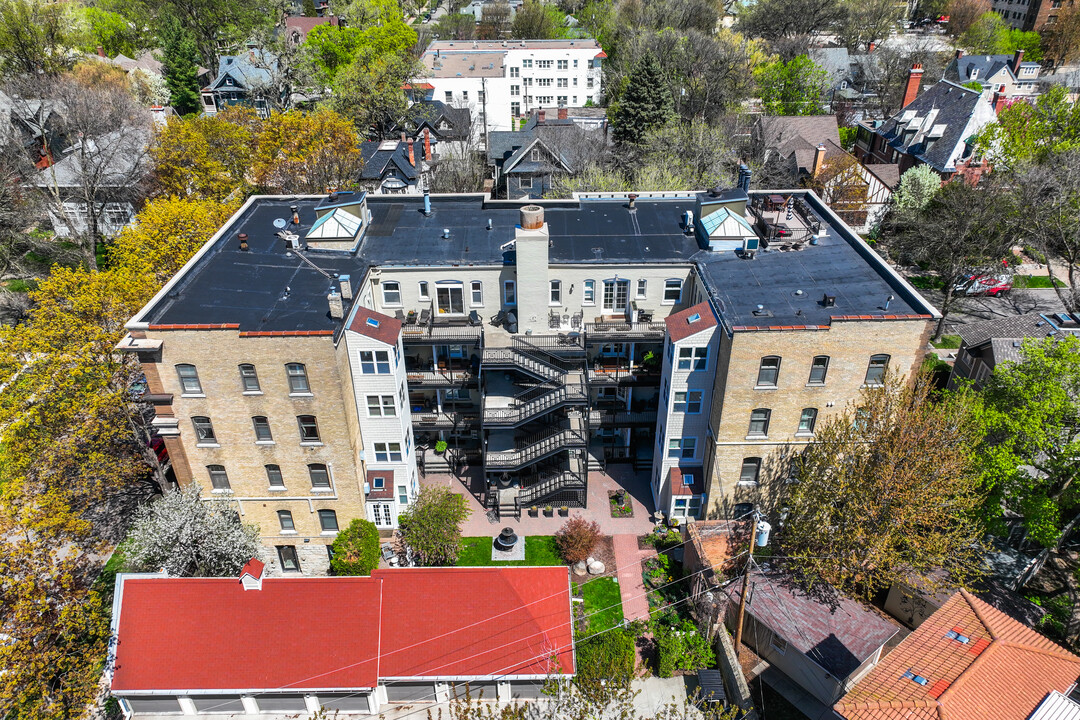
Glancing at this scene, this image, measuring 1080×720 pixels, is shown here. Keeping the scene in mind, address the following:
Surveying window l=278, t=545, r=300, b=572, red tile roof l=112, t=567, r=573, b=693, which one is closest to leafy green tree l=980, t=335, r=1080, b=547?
red tile roof l=112, t=567, r=573, b=693

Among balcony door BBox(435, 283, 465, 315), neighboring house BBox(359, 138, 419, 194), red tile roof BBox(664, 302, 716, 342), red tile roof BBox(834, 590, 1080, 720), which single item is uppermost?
red tile roof BBox(664, 302, 716, 342)

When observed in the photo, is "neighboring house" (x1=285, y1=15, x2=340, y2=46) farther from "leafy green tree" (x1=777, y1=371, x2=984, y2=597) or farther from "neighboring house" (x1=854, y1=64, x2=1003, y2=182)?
"leafy green tree" (x1=777, y1=371, x2=984, y2=597)

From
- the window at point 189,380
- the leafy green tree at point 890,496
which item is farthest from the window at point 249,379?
the leafy green tree at point 890,496

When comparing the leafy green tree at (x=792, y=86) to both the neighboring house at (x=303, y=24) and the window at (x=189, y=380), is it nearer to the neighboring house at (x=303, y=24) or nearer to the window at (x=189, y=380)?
the neighboring house at (x=303, y=24)

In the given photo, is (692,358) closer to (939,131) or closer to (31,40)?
(939,131)

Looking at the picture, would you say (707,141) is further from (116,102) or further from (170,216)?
(116,102)

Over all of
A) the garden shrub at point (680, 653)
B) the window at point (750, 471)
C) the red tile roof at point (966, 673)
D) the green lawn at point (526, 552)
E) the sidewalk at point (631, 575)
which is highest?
the red tile roof at point (966, 673)
